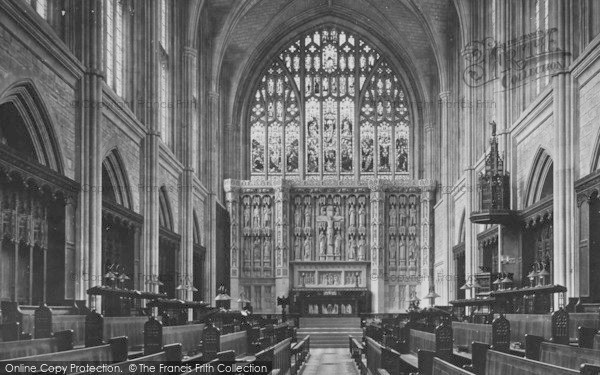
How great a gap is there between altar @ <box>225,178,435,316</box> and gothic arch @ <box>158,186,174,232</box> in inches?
462

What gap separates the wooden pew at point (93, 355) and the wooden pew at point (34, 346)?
78 cm

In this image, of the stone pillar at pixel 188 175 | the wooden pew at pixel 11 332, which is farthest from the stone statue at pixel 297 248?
the wooden pew at pixel 11 332

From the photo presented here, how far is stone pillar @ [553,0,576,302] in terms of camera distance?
23016 mm

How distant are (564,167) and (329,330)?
1803 cm

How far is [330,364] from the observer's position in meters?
25.2

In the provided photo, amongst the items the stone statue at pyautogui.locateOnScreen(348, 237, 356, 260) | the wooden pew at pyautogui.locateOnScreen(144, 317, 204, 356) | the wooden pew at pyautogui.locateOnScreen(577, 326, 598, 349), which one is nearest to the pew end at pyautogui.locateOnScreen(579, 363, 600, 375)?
the wooden pew at pyautogui.locateOnScreen(577, 326, 598, 349)

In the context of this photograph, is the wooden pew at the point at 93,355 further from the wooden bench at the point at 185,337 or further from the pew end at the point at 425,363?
the pew end at the point at 425,363

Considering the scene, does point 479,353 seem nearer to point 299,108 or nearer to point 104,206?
point 104,206

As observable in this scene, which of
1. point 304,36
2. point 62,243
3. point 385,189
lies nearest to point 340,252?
point 385,189

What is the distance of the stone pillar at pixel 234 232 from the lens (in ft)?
152

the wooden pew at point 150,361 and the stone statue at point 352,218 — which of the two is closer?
the wooden pew at point 150,361

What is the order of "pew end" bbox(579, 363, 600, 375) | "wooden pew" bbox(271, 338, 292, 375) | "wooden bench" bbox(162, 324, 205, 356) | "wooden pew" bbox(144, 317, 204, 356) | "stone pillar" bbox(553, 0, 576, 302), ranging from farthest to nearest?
"stone pillar" bbox(553, 0, 576, 302)
"wooden pew" bbox(271, 338, 292, 375)
"wooden bench" bbox(162, 324, 205, 356)
"wooden pew" bbox(144, 317, 204, 356)
"pew end" bbox(579, 363, 600, 375)

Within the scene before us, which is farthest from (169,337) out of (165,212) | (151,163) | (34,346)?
(165,212)

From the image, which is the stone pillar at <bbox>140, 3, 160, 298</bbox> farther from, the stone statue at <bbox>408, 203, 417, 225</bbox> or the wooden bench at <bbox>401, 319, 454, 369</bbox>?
the stone statue at <bbox>408, 203, 417, 225</bbox>
